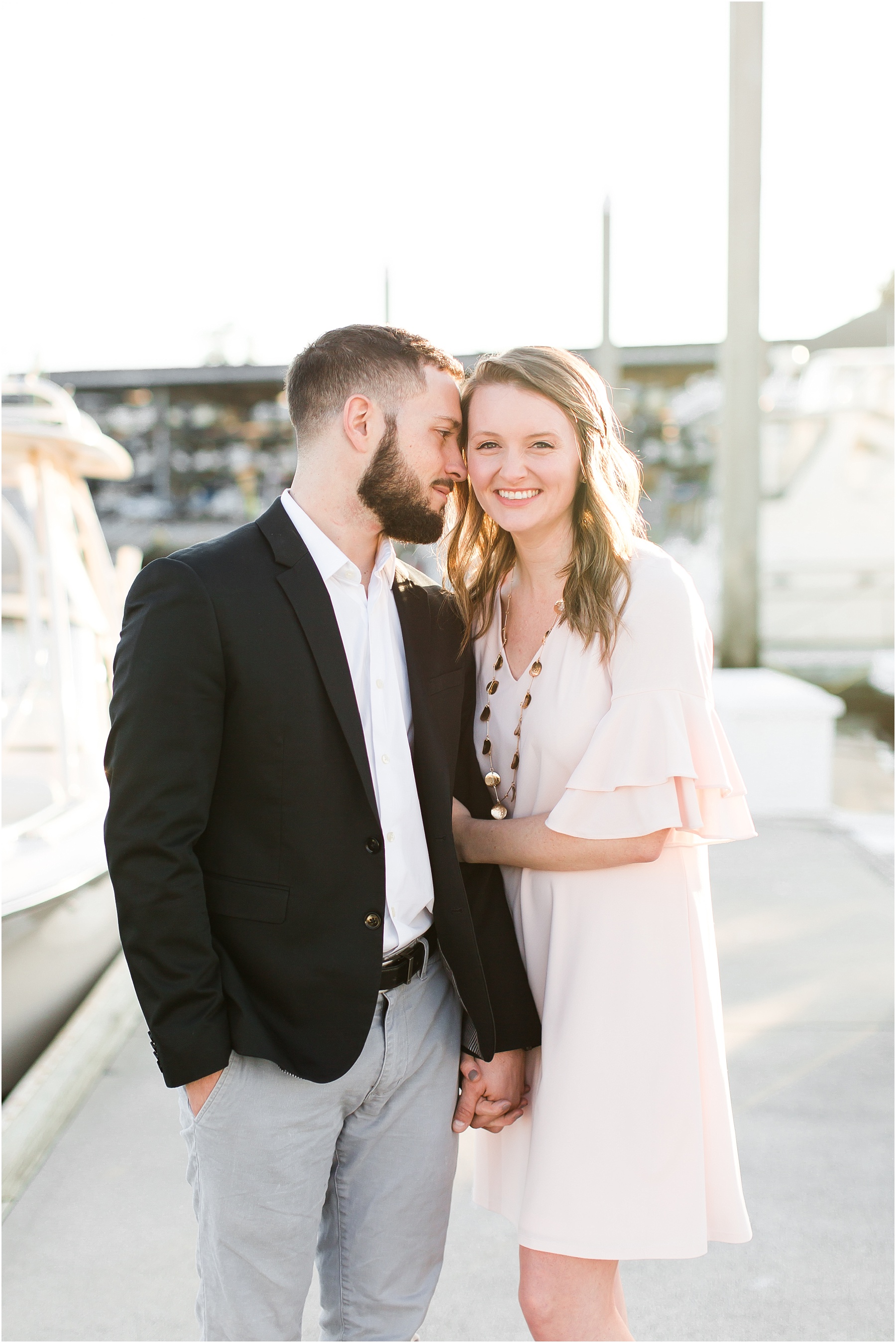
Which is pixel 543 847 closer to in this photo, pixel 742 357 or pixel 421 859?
pixel 421 859

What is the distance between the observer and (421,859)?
1.73 meters

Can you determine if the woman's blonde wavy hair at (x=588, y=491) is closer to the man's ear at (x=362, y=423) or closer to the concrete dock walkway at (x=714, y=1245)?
the man's ear at (x=362, y=423)

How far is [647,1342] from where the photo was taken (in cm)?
225

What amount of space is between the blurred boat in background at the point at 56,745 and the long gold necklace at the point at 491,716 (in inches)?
101

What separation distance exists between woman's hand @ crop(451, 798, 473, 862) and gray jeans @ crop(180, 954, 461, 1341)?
0.20 m

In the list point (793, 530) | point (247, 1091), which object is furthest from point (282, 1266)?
point (793, 530)

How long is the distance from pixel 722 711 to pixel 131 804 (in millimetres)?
5645

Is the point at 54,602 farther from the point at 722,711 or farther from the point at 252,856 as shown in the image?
the point at 722,711

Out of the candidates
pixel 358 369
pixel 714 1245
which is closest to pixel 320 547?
pixel 358 369

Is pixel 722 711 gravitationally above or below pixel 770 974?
above

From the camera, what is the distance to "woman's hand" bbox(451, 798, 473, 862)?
1.86 m

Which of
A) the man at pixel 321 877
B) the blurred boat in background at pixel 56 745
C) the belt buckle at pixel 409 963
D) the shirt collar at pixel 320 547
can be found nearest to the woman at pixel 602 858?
the man at pixel 321 877

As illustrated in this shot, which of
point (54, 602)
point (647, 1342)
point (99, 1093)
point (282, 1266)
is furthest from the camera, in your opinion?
point (54, 602)

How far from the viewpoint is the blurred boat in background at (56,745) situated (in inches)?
154
